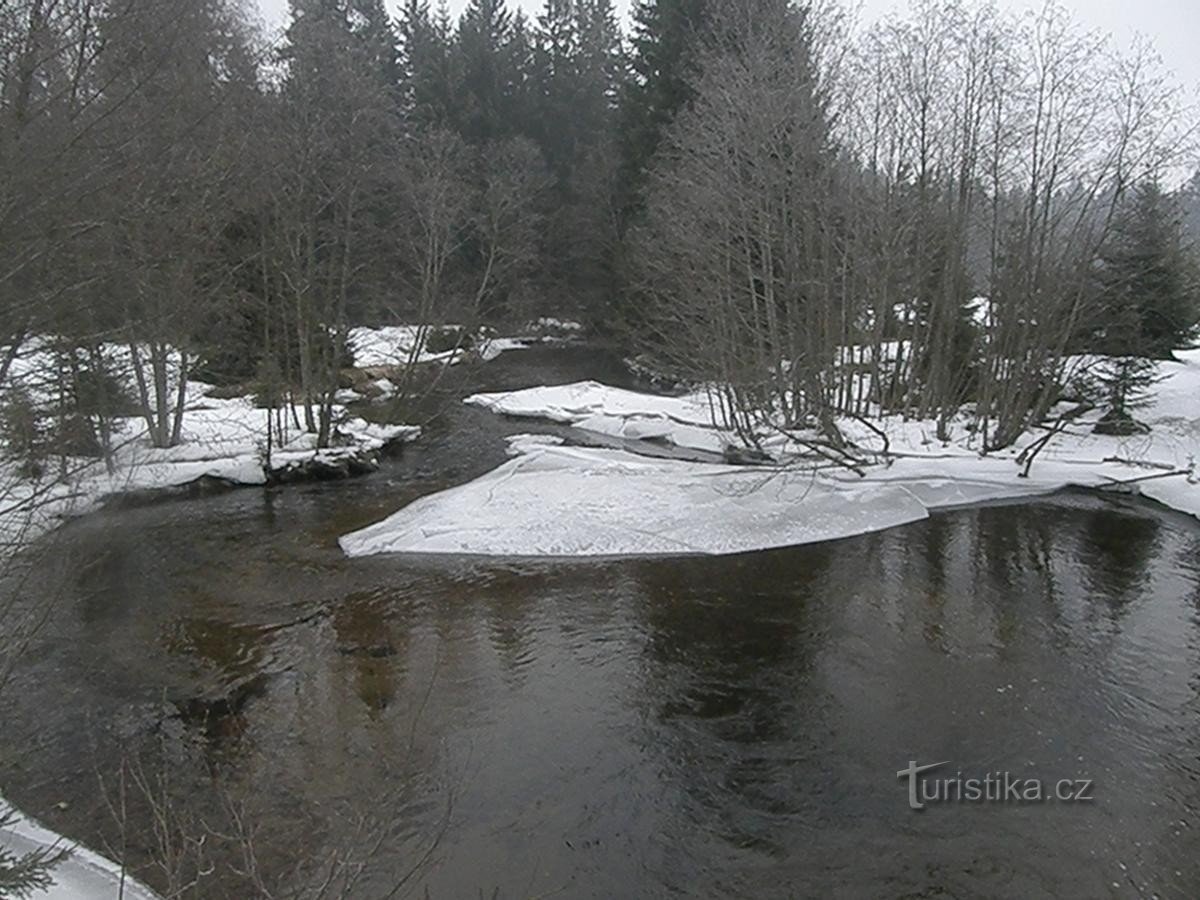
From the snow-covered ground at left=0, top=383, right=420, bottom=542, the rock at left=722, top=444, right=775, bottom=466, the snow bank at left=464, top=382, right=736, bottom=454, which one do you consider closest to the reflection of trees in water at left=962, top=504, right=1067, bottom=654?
the rock at left=722, top=444, right=775, bottom=466

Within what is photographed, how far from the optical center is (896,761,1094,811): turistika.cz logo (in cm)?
531

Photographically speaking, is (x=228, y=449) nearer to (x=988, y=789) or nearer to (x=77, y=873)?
(x=77, y=873)

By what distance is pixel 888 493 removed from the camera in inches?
466

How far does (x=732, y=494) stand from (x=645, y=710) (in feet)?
18.2

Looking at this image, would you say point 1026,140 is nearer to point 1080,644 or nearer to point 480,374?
point 1080,644

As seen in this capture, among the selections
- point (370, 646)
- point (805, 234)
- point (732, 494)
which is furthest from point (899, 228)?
point (370, 646)

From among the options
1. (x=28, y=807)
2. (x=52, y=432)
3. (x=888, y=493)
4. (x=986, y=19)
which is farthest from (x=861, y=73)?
(x=28, y=807)

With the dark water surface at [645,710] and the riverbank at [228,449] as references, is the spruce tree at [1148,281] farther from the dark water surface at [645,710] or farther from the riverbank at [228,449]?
the riverbank at [228,449]

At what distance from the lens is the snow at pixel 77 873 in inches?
158

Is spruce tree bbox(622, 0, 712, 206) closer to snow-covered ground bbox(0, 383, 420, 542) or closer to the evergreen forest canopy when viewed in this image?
the evergreen forest canopy

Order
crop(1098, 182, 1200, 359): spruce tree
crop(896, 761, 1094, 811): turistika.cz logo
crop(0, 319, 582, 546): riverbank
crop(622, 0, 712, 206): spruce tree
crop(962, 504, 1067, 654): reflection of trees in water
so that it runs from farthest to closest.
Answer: crop(622, 0, 712, 206): spruce tree → crop(1098, 182, 1200, 359): spruce tree → crop(0, 319, 582, 546): riverbank → crop(962, 504, 1067, 654): reflection of trees in water → crop(896, 761, 1094, 811): turistika.cz logo

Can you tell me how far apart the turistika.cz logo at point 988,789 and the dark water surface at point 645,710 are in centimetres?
9

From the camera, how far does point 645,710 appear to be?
654 cm

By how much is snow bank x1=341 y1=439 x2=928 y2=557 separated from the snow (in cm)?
560
